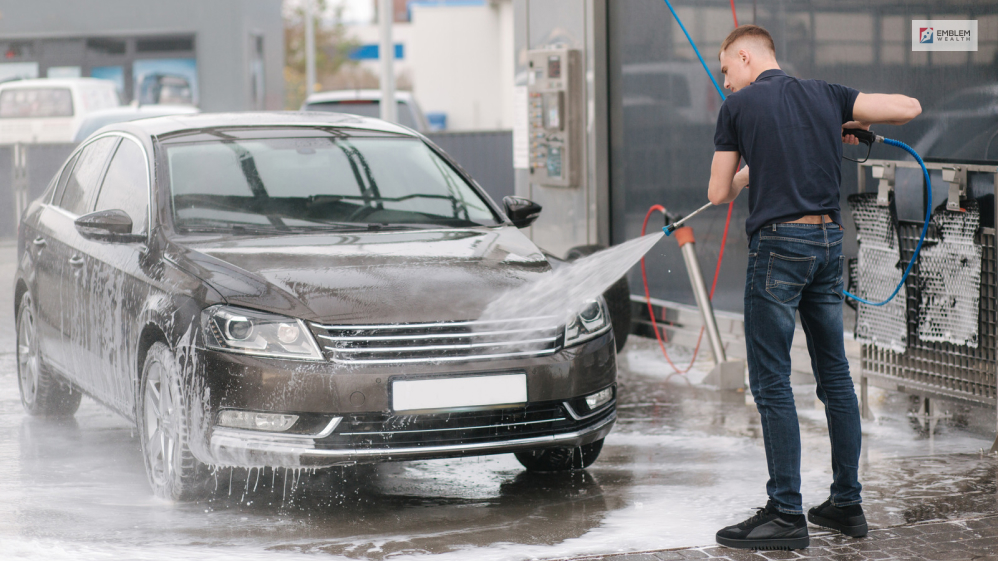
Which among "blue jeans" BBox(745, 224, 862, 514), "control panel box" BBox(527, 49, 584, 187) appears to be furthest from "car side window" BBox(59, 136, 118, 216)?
"control panel box" BBox(527, 49, 584, 187)

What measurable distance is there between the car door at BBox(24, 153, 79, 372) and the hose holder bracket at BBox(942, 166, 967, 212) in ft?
14.3

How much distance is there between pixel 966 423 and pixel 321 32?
48939 millimetres

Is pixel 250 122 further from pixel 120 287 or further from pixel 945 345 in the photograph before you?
pixel 945 345

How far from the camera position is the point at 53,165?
639 inches

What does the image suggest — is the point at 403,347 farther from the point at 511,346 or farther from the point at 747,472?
the point at 747,472

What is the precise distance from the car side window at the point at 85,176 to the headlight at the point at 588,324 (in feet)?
9.04

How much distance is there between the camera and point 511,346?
5137 millimetres

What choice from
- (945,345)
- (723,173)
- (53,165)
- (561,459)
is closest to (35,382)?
(561,459)

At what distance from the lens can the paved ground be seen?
4660 millimetres

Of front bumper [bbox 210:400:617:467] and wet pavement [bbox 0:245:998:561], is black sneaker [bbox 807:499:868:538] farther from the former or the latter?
front bumper [bbox 210:400:617:467]

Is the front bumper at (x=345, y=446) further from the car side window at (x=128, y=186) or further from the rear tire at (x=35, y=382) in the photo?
the rear tire at (x=35, y=382)

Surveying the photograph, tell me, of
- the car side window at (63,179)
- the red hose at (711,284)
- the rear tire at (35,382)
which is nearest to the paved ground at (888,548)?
the red hose at (711,284)

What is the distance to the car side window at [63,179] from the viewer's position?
7.23 m

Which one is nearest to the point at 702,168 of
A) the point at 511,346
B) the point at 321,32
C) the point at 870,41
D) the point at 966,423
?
the point at 870,41
